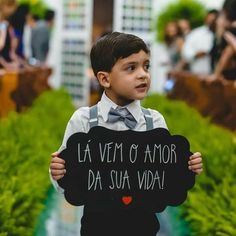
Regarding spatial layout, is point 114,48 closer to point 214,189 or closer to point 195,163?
point 195,163

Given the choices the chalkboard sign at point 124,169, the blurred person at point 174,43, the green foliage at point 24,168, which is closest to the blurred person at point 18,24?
the green foliage at point 24,168

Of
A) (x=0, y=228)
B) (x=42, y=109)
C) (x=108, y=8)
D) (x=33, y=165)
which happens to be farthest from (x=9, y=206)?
(x=108, y=8)

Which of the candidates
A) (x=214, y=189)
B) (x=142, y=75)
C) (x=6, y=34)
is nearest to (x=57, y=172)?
(x=142, y=75)

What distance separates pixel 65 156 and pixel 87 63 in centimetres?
1180

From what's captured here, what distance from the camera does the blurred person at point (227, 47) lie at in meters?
6.33

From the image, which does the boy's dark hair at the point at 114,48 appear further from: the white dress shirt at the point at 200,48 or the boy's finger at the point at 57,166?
the white dress shirt at the point at 200,48

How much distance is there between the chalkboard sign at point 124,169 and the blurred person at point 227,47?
3.90 metres

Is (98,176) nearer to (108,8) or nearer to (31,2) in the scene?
(31,2)

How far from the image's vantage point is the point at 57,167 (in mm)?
2342

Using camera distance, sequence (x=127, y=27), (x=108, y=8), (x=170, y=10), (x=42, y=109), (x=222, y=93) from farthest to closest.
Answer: (x=108, y=8), (x=127, y=27), (x=170, y=10), (x=42, y=109), (x=222, y=93)

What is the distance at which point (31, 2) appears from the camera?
13.6m

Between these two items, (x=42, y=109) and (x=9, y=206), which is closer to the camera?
(x=9, y=206)

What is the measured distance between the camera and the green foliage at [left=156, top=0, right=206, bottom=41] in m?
12.7

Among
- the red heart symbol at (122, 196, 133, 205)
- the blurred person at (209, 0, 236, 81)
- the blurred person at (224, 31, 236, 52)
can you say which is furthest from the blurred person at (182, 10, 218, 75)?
the red heart symbol at (122, 196, 133, 205)
